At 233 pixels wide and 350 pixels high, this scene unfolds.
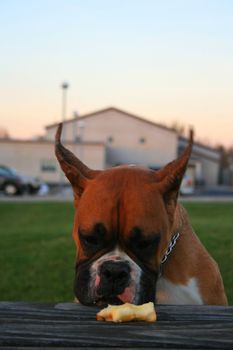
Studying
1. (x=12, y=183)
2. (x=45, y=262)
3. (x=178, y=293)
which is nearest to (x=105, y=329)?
(x=178, y=293)

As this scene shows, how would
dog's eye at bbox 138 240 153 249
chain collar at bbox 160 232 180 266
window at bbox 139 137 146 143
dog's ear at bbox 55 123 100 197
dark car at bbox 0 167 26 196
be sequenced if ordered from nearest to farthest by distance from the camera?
dog's eye at bbox 138 240 153 249
dog's ear at bbox 55 123 100 197
chain collar at bbox 160 232 180 266
dark car at bbox 0 167 26 196
window at bbox 139 137 146 143

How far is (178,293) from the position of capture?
11.5 ft

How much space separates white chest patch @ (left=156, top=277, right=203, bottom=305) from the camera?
346 centimetres

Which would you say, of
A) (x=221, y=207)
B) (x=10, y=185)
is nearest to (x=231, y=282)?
(x=221, y=207)

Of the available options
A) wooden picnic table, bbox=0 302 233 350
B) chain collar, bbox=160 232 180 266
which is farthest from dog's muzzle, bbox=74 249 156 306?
chain collar, bbox=160 232 180 266

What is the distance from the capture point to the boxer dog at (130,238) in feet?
9.20

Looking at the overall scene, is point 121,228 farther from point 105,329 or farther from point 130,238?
point 105,329

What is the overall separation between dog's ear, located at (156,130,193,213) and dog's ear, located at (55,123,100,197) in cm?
43

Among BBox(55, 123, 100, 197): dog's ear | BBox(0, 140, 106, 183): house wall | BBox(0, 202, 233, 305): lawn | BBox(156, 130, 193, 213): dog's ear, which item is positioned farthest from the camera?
BBox(0, 140, 106, 183): house wall

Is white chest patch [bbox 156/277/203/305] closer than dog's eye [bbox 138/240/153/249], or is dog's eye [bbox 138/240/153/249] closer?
dog's eye [bbox 138/240/153/249]

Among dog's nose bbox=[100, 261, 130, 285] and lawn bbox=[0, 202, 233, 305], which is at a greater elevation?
dog's nose bbox=[100, 261, 130, 285]

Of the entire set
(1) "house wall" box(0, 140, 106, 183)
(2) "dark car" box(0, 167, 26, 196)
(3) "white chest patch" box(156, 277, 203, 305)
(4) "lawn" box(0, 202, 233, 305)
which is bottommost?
(1) "house wall" box(0, 140, 106, 183)

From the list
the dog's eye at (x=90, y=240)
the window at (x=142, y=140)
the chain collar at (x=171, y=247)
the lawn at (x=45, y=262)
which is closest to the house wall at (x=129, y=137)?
the window at (x=142, y=140)

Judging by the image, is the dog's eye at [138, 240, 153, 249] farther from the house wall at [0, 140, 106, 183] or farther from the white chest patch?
the house wall at [0, 140, 106, 183]
